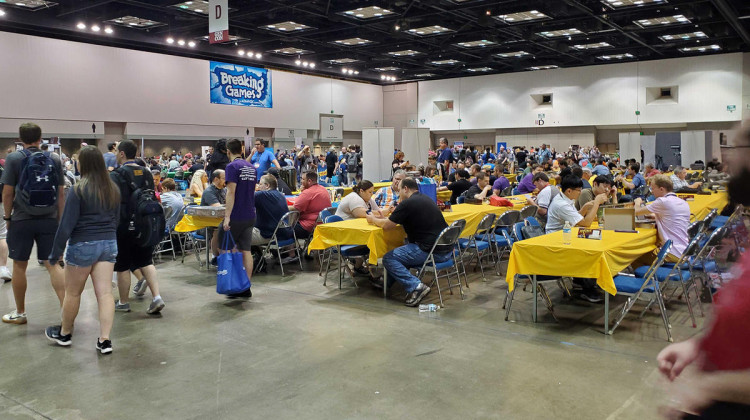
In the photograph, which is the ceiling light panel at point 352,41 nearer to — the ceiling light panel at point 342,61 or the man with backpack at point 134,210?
the ceiling light panel at point 342,61

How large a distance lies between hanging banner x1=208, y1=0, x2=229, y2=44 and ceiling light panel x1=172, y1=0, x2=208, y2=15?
5.64 meters

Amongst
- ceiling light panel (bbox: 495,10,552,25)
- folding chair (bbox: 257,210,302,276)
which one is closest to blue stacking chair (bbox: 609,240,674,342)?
folding chair (bbox: 257,210,302,276)

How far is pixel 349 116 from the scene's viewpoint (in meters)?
27.7

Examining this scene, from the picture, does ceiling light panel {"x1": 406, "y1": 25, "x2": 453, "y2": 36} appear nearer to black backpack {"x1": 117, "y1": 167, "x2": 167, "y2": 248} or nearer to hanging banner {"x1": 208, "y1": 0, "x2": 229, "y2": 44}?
hanging banner {"x1": 208, "y1": 0, "x2": 229, "y2": 44}

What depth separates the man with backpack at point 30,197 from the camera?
4355mm

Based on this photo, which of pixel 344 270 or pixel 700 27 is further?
pixel 700 27

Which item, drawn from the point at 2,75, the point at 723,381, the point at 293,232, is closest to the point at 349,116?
the point at 2,75

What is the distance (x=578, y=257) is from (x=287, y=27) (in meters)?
14.6

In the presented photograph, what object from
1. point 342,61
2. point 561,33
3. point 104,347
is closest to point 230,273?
point 104,347

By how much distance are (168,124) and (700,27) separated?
17617mm

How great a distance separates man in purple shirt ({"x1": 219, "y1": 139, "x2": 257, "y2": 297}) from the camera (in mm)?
5480

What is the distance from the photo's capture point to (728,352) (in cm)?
109

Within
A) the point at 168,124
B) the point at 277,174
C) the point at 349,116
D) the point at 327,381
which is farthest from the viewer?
the point at 349,116

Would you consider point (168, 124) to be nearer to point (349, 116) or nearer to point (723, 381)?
point (349, 116)
